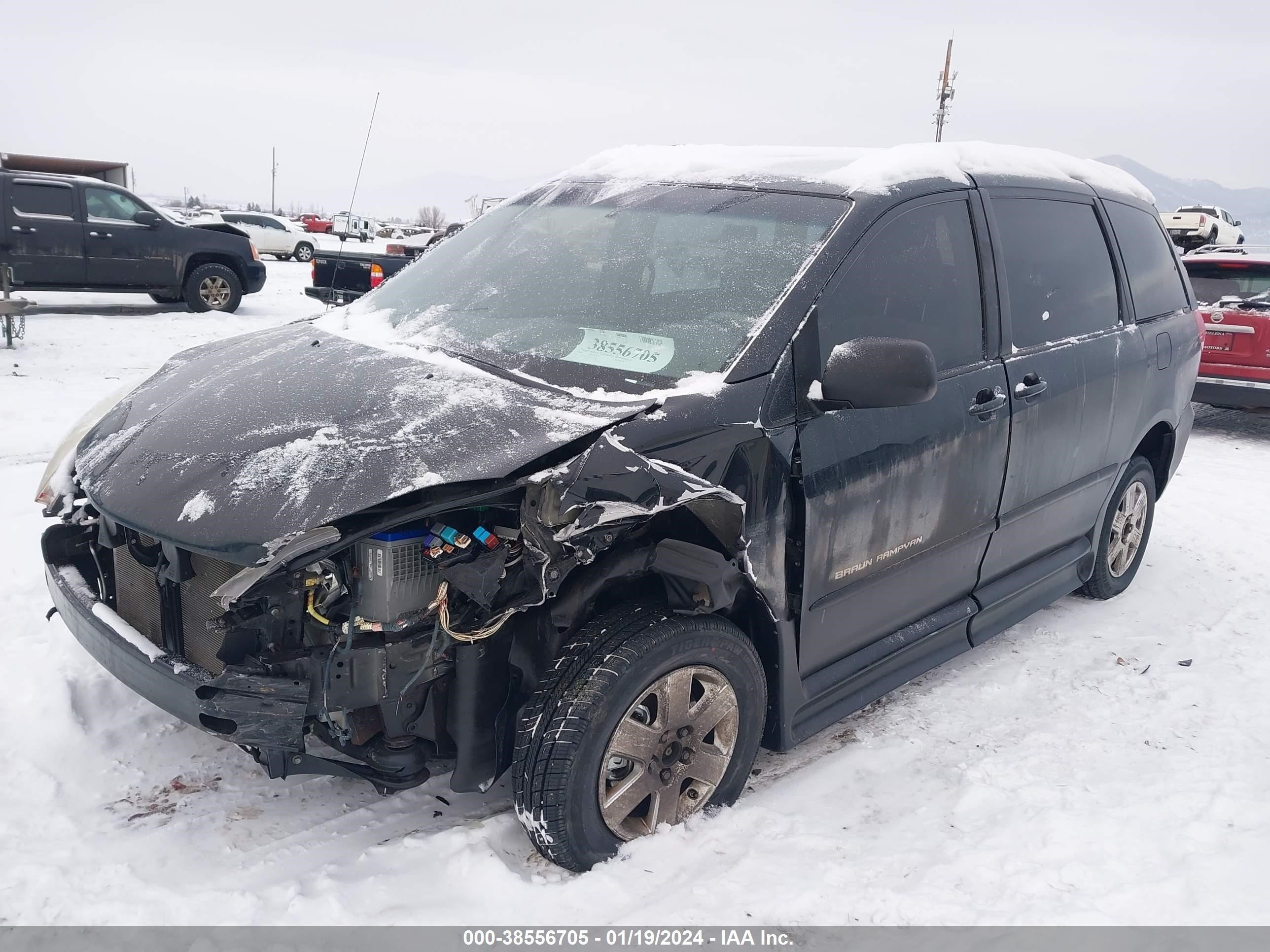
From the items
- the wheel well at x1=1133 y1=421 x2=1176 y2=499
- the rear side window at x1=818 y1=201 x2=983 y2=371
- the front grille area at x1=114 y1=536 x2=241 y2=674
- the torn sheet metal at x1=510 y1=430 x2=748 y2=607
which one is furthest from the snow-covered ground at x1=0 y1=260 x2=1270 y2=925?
the rear side window at x1=818 y1=201 x2=983 y2=371

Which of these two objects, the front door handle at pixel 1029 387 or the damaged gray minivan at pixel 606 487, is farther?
the front door handle at pixel 1029 387

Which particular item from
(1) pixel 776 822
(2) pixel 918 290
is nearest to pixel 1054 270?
(2) pixel 918 290

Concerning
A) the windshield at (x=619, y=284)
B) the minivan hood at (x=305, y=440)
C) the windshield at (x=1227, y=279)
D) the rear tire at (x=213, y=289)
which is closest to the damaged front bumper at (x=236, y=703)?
the minivan hood at (x=305, y=440)

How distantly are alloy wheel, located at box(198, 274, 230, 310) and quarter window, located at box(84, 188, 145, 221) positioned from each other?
46.4 inches

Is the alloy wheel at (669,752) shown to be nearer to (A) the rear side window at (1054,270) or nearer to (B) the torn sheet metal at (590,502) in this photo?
(B) the torn sheet metal at (590,502)

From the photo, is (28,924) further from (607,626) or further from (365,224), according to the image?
(365,224)

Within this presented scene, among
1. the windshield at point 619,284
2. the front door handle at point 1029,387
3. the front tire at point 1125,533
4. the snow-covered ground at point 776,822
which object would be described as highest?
the windshield at point 619,284

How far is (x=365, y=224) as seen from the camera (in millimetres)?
50062

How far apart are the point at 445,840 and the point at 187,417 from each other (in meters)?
1.39

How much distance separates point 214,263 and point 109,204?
141 centimetres

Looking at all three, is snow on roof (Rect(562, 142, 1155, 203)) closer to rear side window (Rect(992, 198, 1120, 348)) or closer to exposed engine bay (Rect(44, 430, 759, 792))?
rear side window (Rect(992, 198, 1120, 348))

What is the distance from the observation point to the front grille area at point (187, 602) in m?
2.49

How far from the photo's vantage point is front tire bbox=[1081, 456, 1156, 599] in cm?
464
